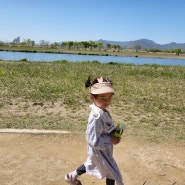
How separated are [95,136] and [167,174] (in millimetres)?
2165

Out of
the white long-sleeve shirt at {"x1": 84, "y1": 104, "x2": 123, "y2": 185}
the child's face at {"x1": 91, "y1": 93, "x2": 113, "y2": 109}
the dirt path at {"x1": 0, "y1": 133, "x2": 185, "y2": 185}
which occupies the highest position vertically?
the child's face at {"x1": 91, "y1": 93, "x2": 113, "y2": 109}

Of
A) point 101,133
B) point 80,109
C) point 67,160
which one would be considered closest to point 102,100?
point 101,133

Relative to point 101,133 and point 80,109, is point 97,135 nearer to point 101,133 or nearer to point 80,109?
point 101,133

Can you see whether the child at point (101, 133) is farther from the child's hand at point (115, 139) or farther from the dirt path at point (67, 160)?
the dirt path at point (67, 160)

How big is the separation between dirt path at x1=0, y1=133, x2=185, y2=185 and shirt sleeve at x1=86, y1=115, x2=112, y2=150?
4.42 ft

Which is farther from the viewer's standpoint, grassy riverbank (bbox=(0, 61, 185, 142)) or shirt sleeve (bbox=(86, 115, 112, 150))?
grassy riverbank (bbox=(0, 61, 185, 142))

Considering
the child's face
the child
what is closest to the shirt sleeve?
the child

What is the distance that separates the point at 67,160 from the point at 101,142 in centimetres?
217

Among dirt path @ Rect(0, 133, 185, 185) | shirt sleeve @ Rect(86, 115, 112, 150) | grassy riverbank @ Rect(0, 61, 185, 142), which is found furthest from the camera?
grassy riverbank @ Rect(0, 61, 185, 142)

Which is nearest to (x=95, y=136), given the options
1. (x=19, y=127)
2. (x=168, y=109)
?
(x=19, y=127)

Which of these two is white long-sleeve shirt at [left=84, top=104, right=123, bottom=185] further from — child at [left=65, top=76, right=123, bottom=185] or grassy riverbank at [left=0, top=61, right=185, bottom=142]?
grassy riverbank at [left=0, top=61, right=185, bottom=142]

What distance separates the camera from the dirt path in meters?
4.81

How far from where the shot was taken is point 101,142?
352 cm

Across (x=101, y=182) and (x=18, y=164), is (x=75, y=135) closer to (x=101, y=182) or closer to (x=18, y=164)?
(x=18, y=164)
